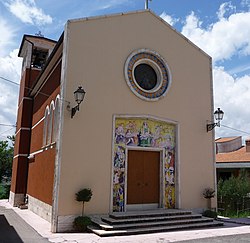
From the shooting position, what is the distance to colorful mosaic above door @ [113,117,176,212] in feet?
34.5

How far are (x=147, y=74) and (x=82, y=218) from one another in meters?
6.55

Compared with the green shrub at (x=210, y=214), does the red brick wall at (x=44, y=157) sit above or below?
above

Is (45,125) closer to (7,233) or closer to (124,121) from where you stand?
(124,121)

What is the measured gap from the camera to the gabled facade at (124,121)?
9820mm

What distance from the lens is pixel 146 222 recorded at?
31.2 feet

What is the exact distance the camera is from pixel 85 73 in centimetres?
1040

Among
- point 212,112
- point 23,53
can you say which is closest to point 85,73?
point 212,112

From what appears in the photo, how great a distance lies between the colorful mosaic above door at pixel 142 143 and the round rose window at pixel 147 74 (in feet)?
3.84

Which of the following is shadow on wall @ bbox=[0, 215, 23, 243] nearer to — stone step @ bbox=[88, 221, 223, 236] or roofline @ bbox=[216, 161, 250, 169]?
stone step @ bbox=[88, 221, 223, 236]

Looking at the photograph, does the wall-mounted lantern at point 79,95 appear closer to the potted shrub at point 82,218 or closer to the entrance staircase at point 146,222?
the potted shrub at point 82,218

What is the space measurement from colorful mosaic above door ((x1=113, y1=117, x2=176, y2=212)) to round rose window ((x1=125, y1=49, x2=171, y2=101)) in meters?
1.17

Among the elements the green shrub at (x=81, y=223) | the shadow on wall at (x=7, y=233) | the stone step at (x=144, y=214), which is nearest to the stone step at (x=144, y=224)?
the green shrub at (x=81, y=223)

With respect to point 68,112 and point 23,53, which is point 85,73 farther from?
point 23,53

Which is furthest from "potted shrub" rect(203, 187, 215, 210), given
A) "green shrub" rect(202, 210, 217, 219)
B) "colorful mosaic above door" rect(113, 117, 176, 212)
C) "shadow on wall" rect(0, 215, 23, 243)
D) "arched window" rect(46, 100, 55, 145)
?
"shadow on wall" rect(0, 215, 23, 243)
